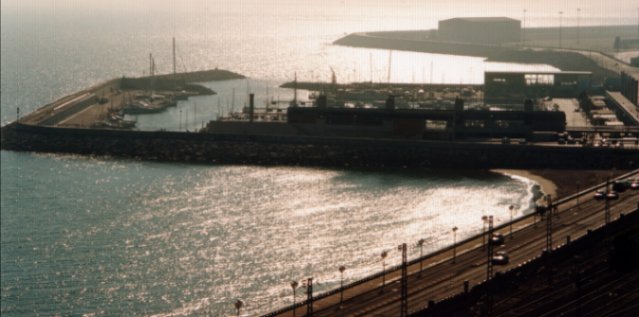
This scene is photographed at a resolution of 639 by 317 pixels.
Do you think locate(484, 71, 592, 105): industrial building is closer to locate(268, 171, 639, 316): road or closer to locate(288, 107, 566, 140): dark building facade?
locate(288, 107, 566, 140): dark building facade

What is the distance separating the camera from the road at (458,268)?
1964 cm

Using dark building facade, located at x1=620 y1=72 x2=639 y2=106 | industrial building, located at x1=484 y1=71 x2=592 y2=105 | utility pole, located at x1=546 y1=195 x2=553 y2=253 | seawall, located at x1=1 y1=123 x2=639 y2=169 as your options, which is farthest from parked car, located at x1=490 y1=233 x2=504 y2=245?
industrial building, located at x1=484 y1=71 x2=592 y2=105

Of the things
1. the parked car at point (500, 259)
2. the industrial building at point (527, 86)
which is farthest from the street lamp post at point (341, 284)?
the industrial building at point (527, 86)

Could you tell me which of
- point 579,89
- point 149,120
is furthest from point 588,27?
point 149,120

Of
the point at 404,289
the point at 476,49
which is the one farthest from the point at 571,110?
the point at 476,49

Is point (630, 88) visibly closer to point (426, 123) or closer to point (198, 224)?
point (426, 123)

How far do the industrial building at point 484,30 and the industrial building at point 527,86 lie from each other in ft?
101

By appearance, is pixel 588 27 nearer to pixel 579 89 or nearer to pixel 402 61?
pixel 402 61

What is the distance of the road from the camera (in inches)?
773

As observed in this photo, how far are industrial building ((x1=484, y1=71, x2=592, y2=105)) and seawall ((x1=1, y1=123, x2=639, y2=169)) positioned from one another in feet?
35.1

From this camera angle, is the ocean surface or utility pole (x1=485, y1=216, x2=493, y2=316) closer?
utility pole (x1=485, y1=216, x2=493, y2=316)

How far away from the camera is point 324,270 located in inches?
891

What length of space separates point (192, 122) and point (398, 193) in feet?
48.8

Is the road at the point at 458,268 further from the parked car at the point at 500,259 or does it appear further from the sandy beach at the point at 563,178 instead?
the sandy beach at the point at 563,178
